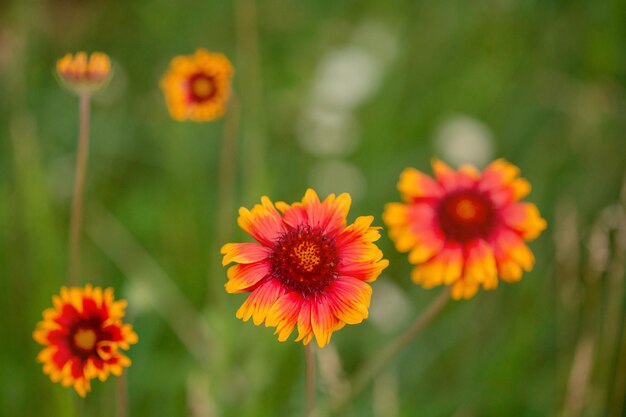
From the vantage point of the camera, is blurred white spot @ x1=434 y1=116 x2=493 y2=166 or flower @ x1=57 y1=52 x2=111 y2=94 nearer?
flower @ x1=57 y1=52 x2=111 y2=94

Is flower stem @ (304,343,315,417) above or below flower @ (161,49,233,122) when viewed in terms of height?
below

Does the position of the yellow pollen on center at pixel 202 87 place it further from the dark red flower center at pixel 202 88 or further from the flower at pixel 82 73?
→ the flower at pixel 82 73

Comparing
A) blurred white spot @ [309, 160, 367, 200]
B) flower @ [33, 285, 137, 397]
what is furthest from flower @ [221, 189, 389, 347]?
blurred white spot @ [309, 160, 367, 200]

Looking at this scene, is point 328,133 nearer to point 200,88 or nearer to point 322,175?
point 322,175

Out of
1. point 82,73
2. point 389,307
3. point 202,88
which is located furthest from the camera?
point 389,307

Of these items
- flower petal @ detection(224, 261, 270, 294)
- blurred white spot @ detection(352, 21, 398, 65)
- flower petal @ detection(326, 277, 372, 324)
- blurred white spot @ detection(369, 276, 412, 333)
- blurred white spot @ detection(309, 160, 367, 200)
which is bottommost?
blurred white spot @ detection(369, 276, 412, 333)

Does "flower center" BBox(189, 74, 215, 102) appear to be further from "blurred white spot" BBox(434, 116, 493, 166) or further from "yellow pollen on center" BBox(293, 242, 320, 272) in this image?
"blurred white spot" BBox(434, 116, 493, 166)

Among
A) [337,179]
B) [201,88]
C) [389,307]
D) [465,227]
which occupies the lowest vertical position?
[389,307]

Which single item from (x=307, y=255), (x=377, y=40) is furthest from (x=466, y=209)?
(x=377, y=40)
